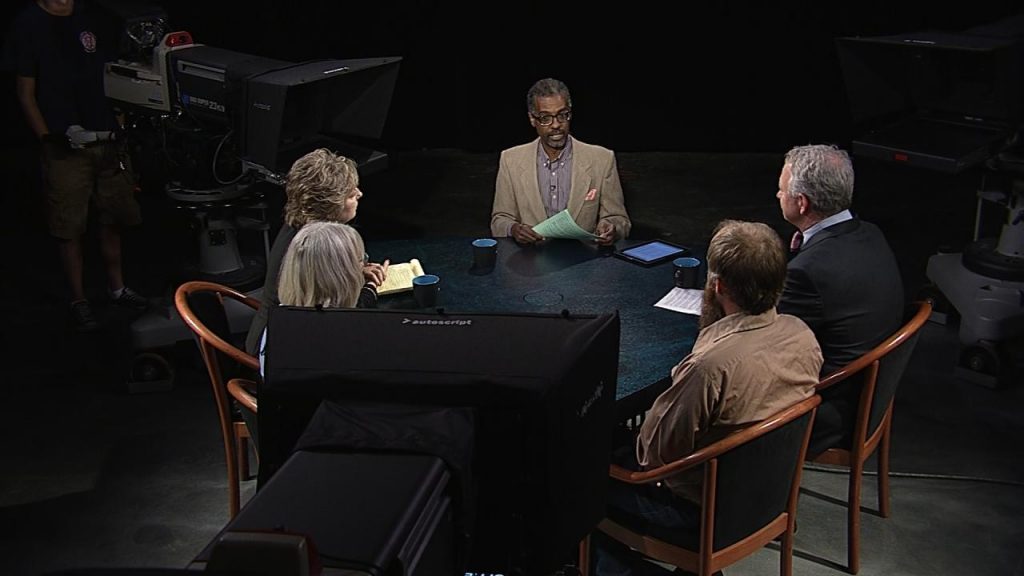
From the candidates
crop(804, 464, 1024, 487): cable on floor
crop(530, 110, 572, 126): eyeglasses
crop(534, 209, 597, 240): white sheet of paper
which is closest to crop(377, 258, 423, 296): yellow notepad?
crop(534, 209, 597, 240): white sheet of paper

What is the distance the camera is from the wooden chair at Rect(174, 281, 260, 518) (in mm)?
2875

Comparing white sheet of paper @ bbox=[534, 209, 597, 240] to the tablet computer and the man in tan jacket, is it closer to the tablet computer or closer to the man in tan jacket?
the tablet computer

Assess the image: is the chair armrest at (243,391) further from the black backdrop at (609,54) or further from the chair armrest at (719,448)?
the black backdrop at (609,54)

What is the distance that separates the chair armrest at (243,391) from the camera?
109 inches

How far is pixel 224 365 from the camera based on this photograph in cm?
303

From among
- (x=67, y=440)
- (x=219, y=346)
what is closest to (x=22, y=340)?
(x=67, y=440)

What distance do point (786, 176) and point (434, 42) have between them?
15.5ft

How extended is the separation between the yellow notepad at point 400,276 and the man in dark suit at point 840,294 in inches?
44.0

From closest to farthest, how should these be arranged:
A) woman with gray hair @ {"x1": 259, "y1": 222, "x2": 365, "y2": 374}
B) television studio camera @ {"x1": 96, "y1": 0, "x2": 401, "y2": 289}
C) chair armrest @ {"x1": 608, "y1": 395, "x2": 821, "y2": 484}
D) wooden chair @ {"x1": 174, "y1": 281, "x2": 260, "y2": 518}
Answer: chair armrest @ {"x1": 608, "y1": 395, "x2": 821, "y2": 484}
woman with gray hair @ {"x1": 259, "y1": 222, "x2": 365, "y2": 374}
wooden chair @ {"x1": 174, "y1": 281, "x2": 260, "y2": 518}
television studio camera @ {"x1": 96, "y1": 0, "x2": 401, "y2": 289}

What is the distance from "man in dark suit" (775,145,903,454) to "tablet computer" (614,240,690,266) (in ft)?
1.83

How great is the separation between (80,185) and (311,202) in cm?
220

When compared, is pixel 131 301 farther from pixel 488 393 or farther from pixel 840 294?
pixel 488 393

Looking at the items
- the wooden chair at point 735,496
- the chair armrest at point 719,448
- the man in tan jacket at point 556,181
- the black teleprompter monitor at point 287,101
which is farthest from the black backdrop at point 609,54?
the chair armrest at point 719,448

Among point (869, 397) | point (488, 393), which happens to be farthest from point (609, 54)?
point (488, 393)
